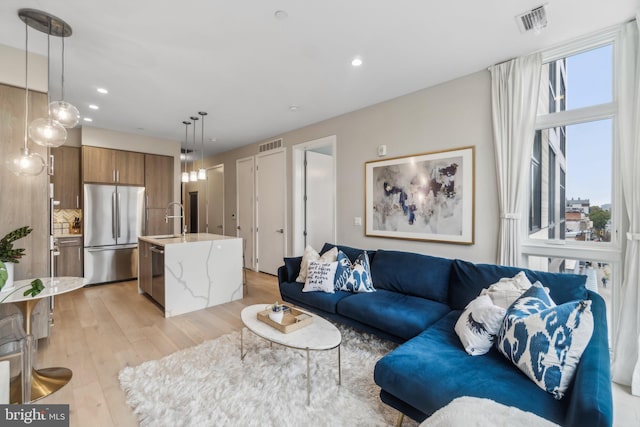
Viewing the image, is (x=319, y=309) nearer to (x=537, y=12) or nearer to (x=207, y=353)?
(x=207, y=353)

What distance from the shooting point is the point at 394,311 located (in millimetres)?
2492

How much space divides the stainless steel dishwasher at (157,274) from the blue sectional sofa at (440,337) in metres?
1.52

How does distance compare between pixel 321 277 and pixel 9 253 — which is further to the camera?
pixel 321 277

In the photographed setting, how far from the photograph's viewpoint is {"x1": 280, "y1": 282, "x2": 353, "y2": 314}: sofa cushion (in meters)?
2.91

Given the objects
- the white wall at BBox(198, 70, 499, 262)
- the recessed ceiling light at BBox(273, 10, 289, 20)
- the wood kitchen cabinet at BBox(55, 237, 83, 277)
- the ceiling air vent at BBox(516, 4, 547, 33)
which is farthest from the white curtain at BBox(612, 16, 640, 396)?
the wood kitchen cabinet at BBox(55, 237, 83, 277)

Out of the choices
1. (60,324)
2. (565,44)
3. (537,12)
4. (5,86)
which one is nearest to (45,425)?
(60,324)

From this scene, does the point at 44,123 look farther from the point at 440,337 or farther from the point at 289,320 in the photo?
the point at 440,337

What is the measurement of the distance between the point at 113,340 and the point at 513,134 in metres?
4.37

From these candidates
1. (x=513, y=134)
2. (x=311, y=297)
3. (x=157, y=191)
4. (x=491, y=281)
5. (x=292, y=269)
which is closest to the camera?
(x=491, y=281)

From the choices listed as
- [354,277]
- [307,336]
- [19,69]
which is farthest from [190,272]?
[19,69]

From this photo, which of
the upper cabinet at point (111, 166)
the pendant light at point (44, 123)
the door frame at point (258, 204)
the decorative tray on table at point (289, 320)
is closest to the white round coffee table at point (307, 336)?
the decorative tray on table at point (289, 320)

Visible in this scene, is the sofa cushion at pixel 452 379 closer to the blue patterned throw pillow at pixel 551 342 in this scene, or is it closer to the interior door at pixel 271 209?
the blue patterned throw pillow at pixel 551 342

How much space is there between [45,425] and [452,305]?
2.95m

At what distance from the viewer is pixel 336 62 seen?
9.20 feet
